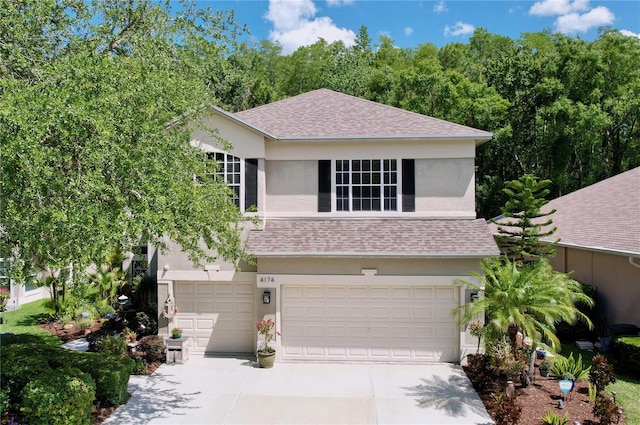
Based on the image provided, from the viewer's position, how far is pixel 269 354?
12.7m

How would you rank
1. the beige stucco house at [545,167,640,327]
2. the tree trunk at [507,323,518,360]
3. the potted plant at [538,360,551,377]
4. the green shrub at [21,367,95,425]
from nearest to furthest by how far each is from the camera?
the green shrub at [21,367,95,425]
the tree trunk at [507,323,518,360]
the potted plant at [538,360,551,377]
the beige stucco house at [545,167,640,327]

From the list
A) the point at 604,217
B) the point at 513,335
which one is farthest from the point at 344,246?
the point at 604,217

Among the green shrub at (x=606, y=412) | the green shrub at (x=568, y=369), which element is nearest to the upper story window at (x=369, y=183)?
the green shrub at (x=568, y=369)

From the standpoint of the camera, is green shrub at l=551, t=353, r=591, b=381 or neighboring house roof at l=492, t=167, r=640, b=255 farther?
neighboring house roof at l=492, t=167, r=640, b=255

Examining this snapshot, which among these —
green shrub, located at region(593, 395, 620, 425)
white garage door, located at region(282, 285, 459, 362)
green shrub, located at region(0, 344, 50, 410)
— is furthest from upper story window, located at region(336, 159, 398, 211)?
green shrub, located at region(0, 344, 50, 410)

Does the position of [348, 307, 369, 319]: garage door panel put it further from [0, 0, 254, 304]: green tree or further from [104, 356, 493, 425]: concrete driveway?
[0, 0, 254, 304]: green tree

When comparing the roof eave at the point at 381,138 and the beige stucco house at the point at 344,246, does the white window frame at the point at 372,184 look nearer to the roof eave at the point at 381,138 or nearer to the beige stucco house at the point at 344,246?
the beige stucco house at the point at 344,246

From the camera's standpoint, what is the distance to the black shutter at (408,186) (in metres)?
14.4

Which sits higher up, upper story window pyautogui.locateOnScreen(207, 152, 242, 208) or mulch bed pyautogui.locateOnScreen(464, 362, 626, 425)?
upper story window pyautogui.locateOnScreen(207, 152, 242, 208)

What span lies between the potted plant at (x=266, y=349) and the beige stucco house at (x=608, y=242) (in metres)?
9.68

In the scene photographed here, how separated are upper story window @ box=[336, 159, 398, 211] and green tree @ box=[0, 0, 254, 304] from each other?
492 cm

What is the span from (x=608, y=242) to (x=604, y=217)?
307 cm

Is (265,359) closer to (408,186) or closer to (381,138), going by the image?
(408,186)

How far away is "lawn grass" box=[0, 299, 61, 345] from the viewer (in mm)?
15436
